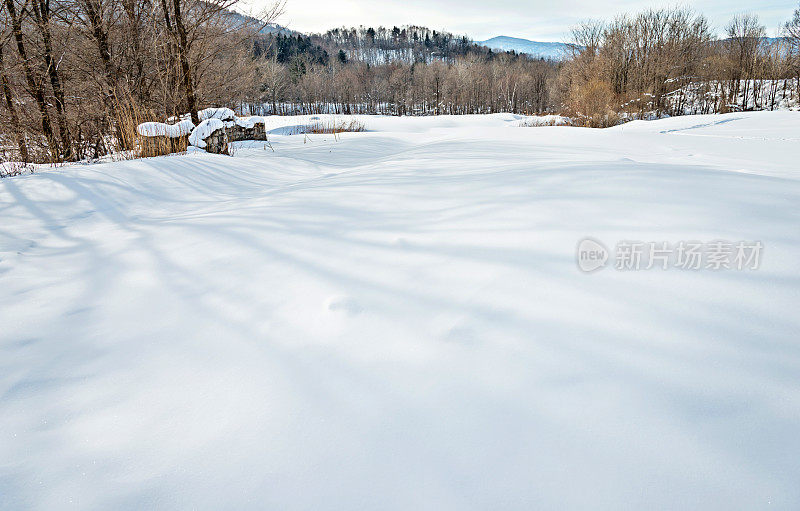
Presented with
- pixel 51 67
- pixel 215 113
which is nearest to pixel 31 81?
pixel 51 67

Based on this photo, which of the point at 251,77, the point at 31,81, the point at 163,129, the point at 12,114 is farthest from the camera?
the point at 251,77

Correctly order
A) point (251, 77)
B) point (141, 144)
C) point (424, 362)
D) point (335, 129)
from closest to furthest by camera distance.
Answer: point (424, 362) → point (141, 144) → point (251, 77) → point (335, 129)

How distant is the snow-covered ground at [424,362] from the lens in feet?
2.12

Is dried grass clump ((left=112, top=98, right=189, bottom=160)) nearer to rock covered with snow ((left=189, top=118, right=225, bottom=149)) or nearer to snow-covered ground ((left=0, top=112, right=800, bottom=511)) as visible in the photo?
rock covered with snow ((left=189, top=118, right=225, bottom=149))

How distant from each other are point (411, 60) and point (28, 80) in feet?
312

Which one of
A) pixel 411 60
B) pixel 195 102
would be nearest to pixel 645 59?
pixel 195 102

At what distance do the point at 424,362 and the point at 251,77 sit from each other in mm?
9610

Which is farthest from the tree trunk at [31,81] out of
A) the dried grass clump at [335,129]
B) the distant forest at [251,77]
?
the dried grass clump at [335,129]

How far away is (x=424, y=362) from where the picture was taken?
3.00ft

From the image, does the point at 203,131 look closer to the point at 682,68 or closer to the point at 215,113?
the point at 215,113

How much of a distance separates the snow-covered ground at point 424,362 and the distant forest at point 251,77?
456 centimetres

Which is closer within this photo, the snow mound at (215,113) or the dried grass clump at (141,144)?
the dried grass clump at (141,144)

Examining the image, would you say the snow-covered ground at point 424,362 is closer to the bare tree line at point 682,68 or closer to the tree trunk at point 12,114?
the tree trunk at point 12,114

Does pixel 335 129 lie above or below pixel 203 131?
above
